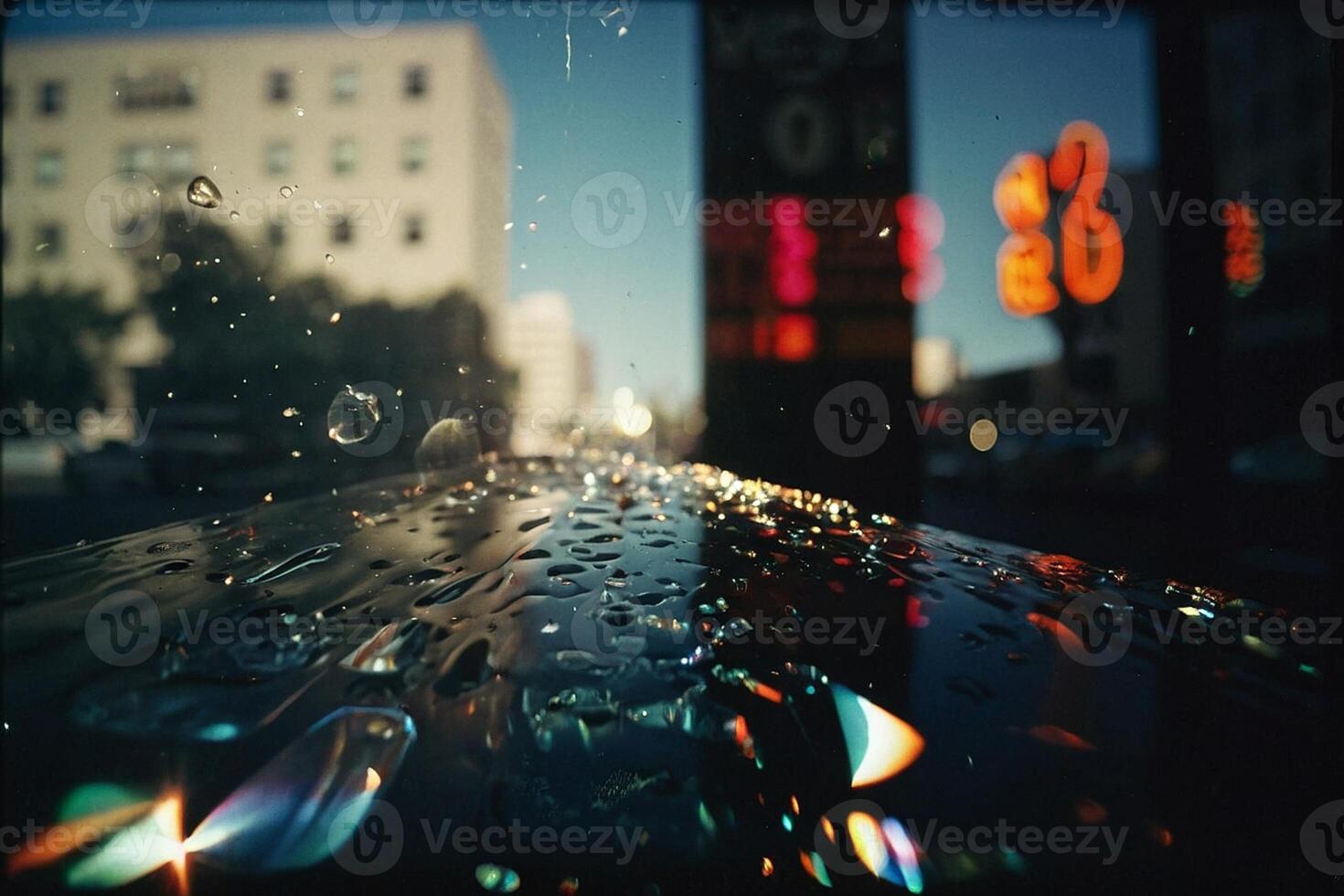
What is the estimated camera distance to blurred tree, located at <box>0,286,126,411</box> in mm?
15336

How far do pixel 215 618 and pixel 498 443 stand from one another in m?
1.30

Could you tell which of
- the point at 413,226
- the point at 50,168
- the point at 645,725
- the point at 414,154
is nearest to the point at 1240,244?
the point at 645,725

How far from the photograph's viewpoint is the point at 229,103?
13.5ft

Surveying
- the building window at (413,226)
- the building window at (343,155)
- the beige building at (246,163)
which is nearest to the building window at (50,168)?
the beige building at (246,163)

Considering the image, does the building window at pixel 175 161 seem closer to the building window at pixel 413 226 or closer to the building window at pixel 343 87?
the building window at pixel 413 226

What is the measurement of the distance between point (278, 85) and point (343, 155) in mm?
2584

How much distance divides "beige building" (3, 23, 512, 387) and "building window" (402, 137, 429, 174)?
11 centimetres

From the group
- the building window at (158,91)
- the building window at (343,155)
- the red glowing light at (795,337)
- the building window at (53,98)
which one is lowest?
the red glowing light at (795,337)

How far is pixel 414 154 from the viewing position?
15.2 metres

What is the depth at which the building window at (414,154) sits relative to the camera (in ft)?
39.3

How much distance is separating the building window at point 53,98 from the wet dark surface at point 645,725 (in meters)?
15.0

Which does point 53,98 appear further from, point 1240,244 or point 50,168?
point 1240,244

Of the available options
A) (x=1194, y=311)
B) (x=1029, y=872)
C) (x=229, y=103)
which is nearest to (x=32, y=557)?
(x=1029, y=872)

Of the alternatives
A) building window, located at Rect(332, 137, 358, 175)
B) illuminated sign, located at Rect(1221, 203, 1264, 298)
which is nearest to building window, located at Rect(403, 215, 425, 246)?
building window, located at Rect(332, 137, 358, 175)
